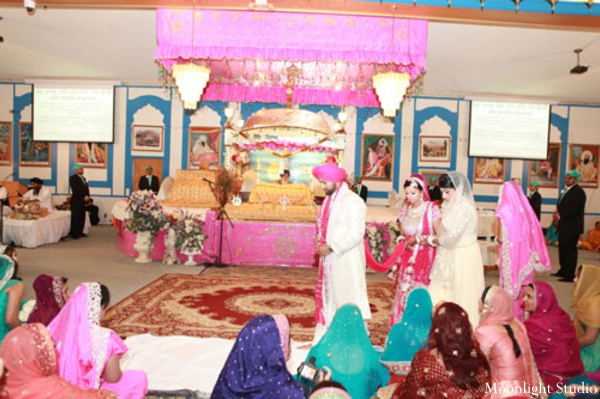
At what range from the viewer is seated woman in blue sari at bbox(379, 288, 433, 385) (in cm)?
315

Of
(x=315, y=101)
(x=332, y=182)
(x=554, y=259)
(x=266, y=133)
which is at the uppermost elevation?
(x=315, y=101)

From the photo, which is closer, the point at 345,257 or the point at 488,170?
the point at 345,257

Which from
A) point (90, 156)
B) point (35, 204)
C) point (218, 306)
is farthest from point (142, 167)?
point (218, 306)

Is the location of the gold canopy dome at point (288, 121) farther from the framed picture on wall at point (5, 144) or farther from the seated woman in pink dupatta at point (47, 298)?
the framed picture on wall at point (5, 144)

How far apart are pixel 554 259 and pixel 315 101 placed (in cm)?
615

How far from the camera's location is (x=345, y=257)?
391 cm

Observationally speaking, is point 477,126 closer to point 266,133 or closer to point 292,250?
point 266,133

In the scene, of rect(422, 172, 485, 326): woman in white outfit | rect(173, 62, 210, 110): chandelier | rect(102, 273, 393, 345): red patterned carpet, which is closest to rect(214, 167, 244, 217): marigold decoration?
rect(102, 273, 393, 345): red patterned carpet

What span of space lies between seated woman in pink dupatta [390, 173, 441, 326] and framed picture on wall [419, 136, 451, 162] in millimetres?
9484

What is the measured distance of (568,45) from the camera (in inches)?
346

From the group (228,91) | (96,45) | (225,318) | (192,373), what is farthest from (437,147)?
(192,373)

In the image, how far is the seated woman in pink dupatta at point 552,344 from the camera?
116 inches

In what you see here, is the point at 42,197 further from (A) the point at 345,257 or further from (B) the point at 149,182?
(A) the point at 345,257

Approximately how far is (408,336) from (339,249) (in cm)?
91
